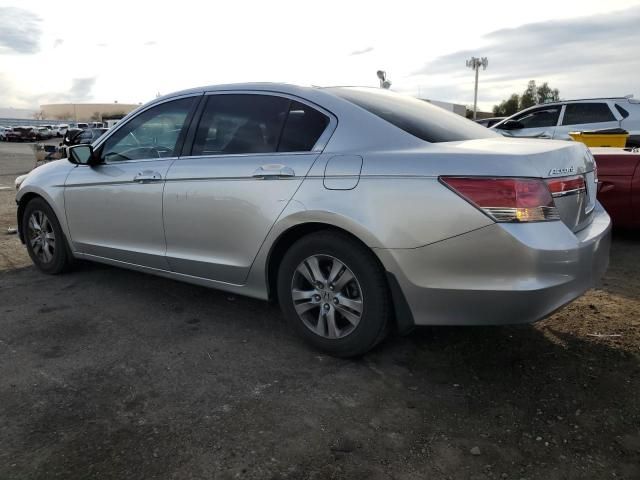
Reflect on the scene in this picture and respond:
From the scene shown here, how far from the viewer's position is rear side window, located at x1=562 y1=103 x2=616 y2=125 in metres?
10.4

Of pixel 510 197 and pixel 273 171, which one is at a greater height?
pixel 273 171

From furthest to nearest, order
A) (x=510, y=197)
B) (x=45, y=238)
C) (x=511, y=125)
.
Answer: (x=511, y=125) < (x=45, y=238) < (x=510, y=197)

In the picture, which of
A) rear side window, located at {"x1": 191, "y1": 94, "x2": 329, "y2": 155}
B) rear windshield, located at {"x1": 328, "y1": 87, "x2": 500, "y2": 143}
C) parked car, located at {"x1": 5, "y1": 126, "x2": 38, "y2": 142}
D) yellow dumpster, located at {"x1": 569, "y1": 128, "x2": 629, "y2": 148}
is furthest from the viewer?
parked car, located at {"x1": 5, "y1": 126, "x2": 38, "y2": 142}

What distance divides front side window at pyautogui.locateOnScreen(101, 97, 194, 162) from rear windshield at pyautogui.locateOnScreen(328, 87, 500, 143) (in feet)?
4.02

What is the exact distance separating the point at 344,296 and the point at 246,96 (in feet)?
5.05

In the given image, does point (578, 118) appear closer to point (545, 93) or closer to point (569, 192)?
point (569, 192)

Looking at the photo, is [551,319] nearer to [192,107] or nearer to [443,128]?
[443,128]

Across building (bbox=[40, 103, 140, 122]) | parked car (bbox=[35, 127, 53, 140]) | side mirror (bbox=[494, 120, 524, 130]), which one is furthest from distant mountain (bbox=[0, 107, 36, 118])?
side mirror (bbox=[494, 120, 524, 130])

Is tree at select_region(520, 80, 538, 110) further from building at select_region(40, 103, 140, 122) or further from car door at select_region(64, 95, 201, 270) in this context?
building at select_region(40, 103, 140, 122)

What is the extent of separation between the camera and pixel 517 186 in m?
2.63

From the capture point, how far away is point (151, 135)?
13.9 feet

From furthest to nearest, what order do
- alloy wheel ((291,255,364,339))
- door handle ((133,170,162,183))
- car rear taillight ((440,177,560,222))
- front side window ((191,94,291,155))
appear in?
1. door handle ((133,170,162,183))
2. front side window ((191,94,291,155))
3. alloy wheel ((291,255,364,339))
4. car rear taillight ((440,177,560,222))

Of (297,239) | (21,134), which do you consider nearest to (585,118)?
(297,239)

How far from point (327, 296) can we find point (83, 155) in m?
2.56
